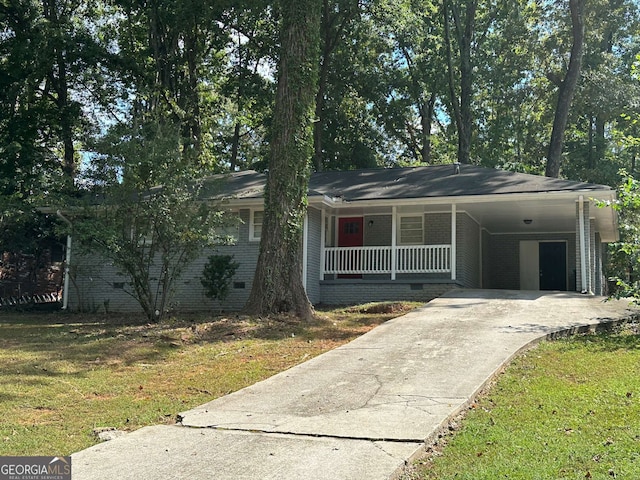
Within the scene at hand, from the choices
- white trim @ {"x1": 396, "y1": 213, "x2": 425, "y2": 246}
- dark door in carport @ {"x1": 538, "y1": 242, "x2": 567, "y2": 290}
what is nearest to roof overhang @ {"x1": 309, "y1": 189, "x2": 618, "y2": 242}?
white trim @ {"x1": 396, "y1": 213, "x2": 425, "y2": 246}

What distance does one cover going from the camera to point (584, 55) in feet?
103

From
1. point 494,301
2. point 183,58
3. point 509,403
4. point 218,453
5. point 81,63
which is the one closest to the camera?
point 218,453

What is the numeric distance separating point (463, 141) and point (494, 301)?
56.8 ft

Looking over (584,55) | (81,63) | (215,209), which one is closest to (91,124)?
(81,63)

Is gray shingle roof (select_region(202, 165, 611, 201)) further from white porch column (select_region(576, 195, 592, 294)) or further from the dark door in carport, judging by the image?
the dark door in carport

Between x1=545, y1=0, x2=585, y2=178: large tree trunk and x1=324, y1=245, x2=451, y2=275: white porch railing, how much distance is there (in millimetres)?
11622

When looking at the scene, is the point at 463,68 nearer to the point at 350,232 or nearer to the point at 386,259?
the point at 350,232

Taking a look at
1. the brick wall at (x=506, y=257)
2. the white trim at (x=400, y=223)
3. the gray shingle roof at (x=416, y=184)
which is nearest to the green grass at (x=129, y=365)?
the gray shingle roof at (x=416, y=184)

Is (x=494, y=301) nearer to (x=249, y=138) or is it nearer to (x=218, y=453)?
(x=218, y=453)

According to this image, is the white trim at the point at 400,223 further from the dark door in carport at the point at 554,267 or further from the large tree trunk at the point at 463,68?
the large tree trunk at the point at 463,68

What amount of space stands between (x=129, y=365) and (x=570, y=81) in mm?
23154

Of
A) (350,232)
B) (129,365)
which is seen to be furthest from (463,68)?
(129,365)

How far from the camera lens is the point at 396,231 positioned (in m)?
19.3

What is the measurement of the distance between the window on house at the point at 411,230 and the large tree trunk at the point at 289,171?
20.8 feet
